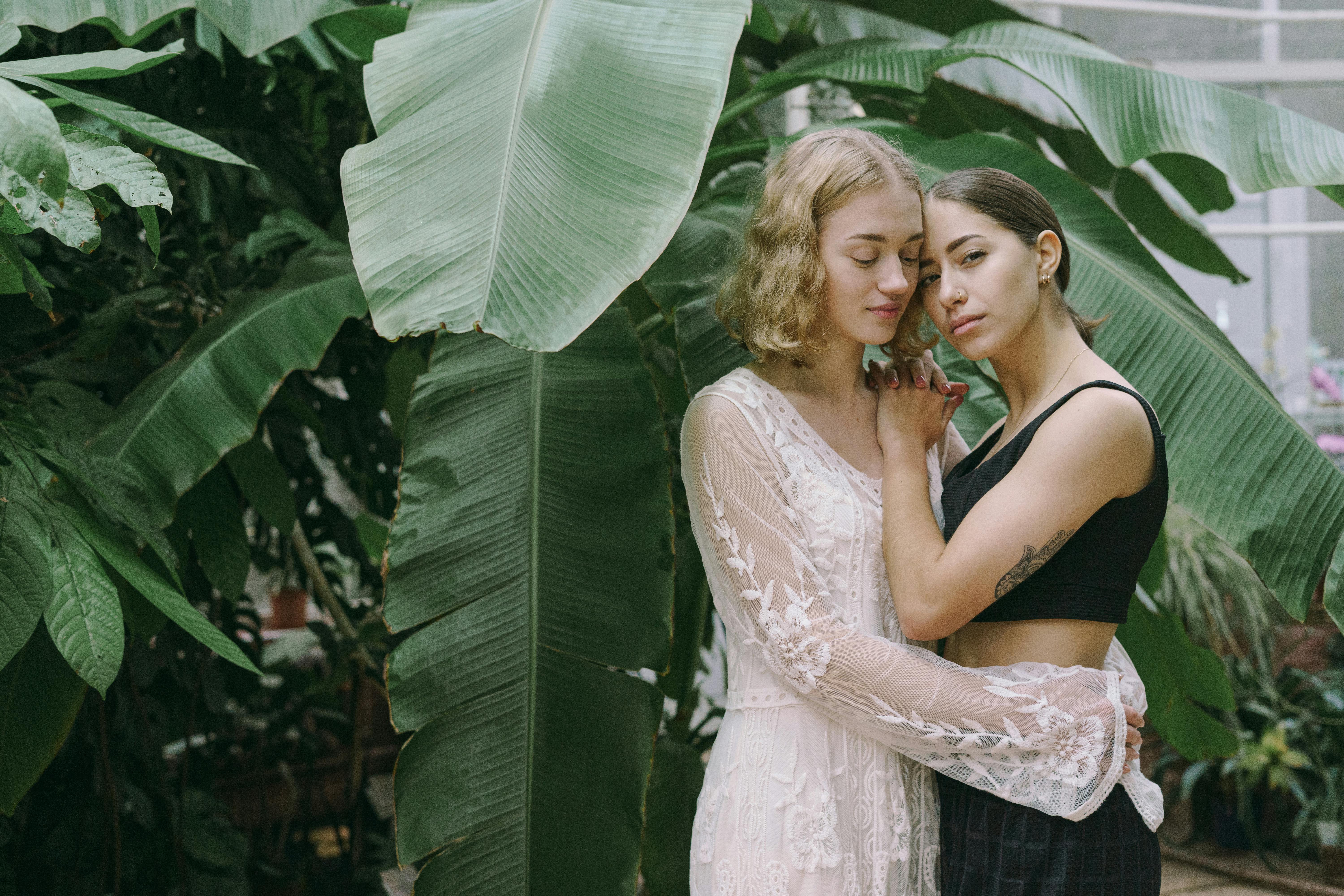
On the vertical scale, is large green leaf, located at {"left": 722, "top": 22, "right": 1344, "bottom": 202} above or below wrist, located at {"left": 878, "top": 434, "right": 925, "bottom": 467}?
above

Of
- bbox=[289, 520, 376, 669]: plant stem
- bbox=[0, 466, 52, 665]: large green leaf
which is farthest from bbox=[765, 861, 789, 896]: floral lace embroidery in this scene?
bbox=[289, 520, 376, 669]: plant stem

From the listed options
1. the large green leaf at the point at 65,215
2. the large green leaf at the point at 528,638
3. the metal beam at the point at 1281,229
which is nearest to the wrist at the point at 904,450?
the large green leaf at the point at 528,638

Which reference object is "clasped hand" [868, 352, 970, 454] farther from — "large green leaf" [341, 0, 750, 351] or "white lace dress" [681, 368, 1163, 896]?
"large green leaf" [341, 0, 750, 351]

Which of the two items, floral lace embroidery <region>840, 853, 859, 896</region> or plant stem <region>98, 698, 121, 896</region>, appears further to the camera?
plant stem <region>98, 698, 121, 896</region>

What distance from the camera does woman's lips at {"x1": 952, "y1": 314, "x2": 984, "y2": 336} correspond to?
3.96ft

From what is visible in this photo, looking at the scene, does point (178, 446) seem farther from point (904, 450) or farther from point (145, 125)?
point (904, 450)

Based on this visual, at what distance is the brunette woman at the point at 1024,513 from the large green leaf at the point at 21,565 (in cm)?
91

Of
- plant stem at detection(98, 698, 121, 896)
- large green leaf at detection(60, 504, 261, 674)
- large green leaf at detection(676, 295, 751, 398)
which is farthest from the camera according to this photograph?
plant stem at detection(98, 698, 121, 896)

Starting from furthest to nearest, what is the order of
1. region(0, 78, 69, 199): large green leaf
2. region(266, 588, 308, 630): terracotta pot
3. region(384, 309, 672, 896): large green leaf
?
region(266, 588, 308, 630): terracotta pot, region(384, 309, 672, 896): large green leaf, region(0, 78, 69, 199): large green leaf

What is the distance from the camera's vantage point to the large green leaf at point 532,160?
2.91ft

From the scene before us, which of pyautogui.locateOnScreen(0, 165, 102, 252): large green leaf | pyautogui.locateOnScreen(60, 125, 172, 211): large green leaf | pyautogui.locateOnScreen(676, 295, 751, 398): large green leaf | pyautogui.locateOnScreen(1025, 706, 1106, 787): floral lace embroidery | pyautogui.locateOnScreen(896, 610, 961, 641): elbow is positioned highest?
pyautogui.locateOnScreen(60, 125, 172, 211): large green leaf

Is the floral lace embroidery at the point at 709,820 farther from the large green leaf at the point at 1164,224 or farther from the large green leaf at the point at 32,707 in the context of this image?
the large green leaf at the point at 1164,224

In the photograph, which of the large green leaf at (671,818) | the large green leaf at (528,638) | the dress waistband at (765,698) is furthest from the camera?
the large green leaf at (671,818)

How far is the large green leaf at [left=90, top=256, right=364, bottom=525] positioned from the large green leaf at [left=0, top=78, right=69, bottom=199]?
2.43ft
